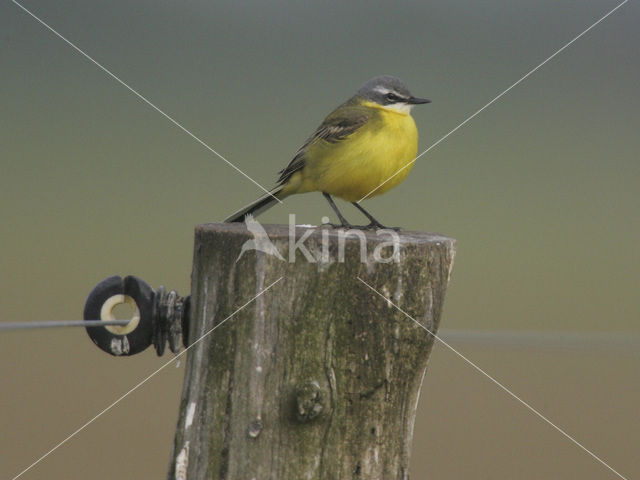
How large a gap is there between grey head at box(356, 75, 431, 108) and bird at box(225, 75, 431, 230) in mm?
109

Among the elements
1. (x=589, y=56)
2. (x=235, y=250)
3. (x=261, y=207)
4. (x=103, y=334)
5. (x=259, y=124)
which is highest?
(x=589, y=56)

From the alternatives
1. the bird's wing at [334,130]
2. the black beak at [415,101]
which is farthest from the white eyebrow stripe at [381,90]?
the bird's wing at [334,130]

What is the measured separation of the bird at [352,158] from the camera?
4.14 meters

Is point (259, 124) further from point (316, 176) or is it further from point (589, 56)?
point (316, 176)

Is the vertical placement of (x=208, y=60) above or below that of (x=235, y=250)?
above

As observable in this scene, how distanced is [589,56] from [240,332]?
1480 cm

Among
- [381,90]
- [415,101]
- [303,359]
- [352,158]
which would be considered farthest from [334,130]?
[303,359]

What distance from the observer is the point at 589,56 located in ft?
51.6

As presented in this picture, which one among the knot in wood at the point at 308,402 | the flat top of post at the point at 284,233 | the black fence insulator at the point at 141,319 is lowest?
the knot in wood at the point at 308,402

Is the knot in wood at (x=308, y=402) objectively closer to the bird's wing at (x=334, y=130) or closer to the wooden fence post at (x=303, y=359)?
the wooden fence post at (x=303, y=359)

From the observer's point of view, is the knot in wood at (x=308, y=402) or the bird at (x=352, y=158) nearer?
the knot in wood at (x=308, y=402)

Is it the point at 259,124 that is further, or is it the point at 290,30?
the point at 290,30

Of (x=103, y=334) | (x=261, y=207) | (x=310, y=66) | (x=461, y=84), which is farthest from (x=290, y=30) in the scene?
(x=103, y=334)

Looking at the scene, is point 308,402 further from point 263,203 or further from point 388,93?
point 388,93
